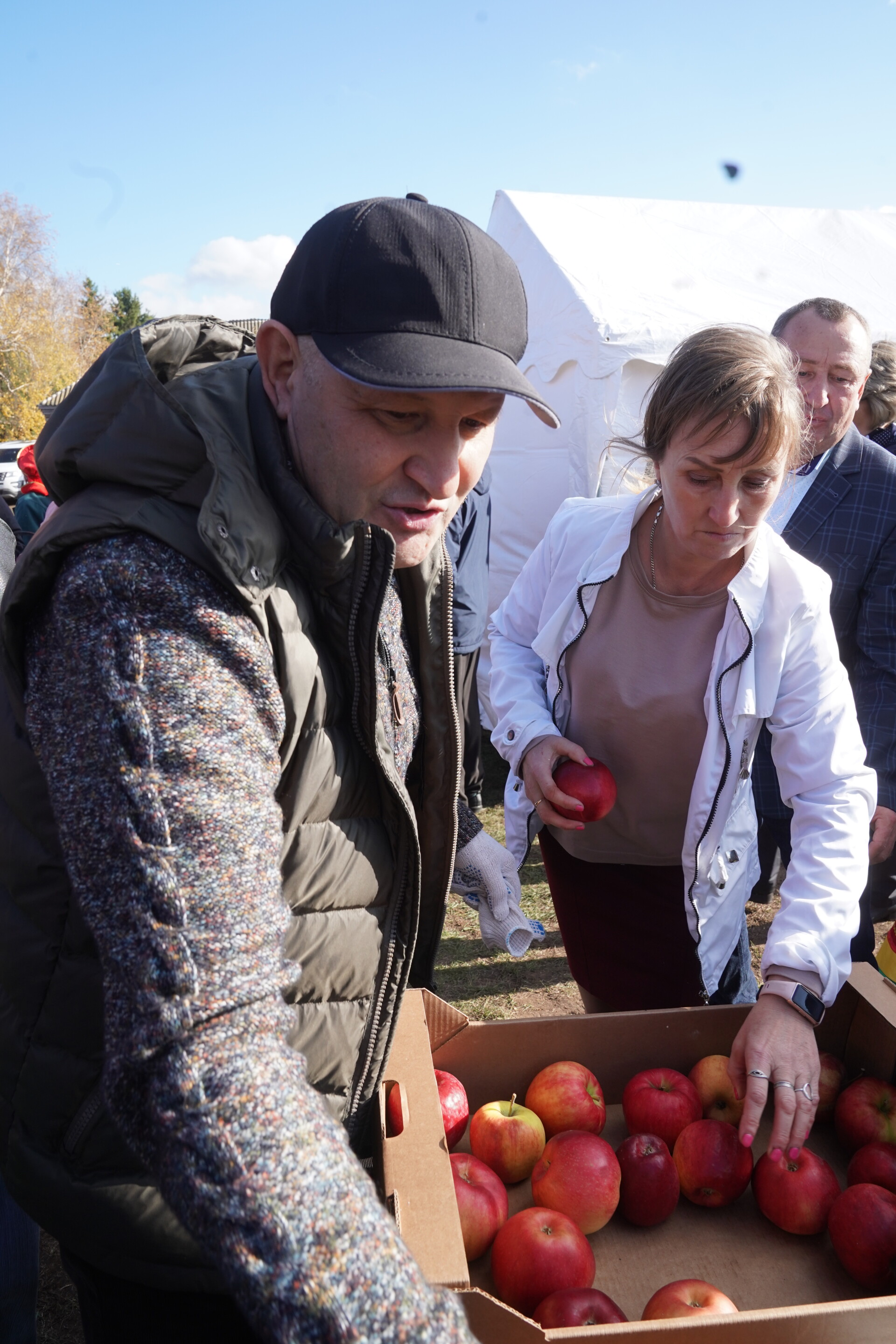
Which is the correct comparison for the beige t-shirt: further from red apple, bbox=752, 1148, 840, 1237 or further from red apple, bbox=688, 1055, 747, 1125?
red apple, bbox=752, 1148, 840, 1237

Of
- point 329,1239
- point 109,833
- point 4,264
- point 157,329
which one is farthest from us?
point 4,264

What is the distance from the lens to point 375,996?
3.95ft

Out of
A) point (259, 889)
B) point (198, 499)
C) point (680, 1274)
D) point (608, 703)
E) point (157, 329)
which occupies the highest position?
point (157, 329)

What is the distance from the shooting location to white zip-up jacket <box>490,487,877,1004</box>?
1.59 meters

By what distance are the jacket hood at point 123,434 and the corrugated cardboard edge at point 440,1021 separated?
0.99m

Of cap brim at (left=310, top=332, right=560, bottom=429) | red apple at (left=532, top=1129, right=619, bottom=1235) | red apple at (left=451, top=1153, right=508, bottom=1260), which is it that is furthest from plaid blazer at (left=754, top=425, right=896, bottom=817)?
cap brim at (left=310, top=332, right=560, bottom=429)

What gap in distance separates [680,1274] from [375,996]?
2.19ft

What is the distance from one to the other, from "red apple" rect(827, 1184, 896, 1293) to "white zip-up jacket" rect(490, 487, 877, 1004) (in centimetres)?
29

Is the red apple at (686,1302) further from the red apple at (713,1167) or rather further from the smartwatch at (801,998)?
the smartwatch at (801,998)

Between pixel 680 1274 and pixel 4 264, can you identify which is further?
pixel 4 264

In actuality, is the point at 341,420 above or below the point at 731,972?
above

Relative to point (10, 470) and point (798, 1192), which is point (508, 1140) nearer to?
point (798, 1192)

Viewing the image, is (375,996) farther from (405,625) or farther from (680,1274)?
(680,1274)

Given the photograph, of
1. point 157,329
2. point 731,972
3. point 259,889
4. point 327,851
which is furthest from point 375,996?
point 731,972
